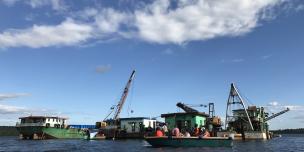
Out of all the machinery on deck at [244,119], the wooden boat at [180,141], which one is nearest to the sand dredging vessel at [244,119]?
the machinery on deck at [244,119]

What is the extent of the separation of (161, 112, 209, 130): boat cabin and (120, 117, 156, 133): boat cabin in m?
6.12

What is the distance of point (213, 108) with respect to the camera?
103812 mm

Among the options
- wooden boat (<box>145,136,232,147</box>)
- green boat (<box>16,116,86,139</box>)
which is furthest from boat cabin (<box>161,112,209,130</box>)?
wooden boat (<box>145,136,232,147</box>)

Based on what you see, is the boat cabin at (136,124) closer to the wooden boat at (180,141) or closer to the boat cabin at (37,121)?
the boat cabin at (37,121)

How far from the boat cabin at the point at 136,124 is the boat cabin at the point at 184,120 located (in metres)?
6.12

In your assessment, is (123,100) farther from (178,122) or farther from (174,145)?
(174,145)

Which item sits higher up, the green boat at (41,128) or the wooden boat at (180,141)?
the green boat at (41,128)

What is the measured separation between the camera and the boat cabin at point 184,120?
8469 cm

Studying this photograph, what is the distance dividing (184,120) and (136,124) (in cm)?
1329

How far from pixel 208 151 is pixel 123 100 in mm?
79571

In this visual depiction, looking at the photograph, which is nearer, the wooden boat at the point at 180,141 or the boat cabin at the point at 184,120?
the wooden boat at the point at 180,141

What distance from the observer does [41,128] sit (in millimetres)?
89625

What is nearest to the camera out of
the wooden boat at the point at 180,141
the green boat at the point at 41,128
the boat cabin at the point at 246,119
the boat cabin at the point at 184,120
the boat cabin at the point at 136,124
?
the wooden boat at the point at 180,141

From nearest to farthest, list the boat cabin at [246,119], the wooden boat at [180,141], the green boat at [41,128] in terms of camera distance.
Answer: the wooden boat at [180,141] → the green boat at [41,128] → the boat cabin at [246,119]
